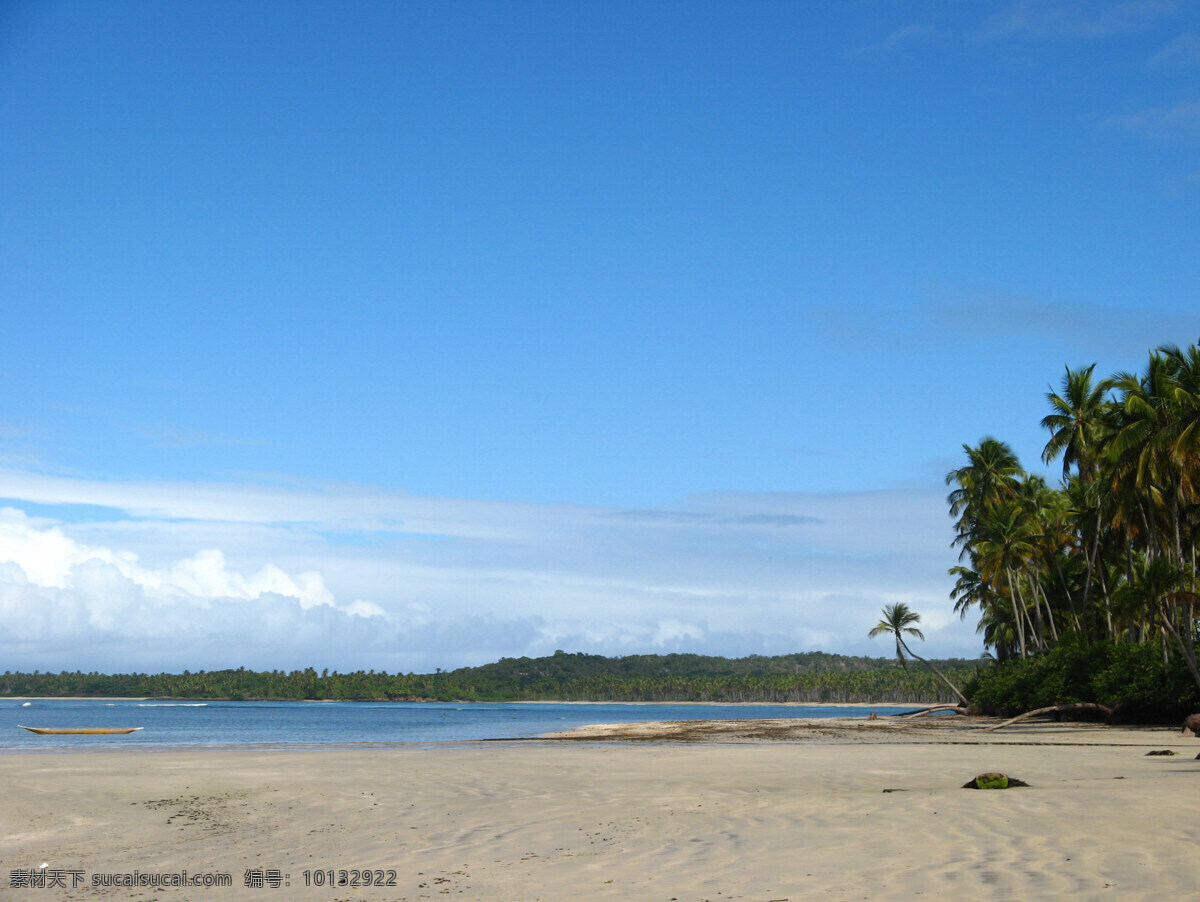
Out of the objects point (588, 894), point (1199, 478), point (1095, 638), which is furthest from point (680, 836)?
point (1095, 638)

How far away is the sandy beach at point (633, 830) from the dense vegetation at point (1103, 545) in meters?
15.9

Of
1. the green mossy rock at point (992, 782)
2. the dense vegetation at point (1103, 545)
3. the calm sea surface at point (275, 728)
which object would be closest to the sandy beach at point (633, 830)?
the green mossy rock at point (992, 782)

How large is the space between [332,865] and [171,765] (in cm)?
1777

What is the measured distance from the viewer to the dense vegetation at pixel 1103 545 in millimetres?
35812

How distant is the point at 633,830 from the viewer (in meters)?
12.2

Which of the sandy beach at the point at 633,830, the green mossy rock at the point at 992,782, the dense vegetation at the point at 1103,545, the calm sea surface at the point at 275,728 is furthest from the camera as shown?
the calm sea surface at the point at 275,728

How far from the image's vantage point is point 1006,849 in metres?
9.65

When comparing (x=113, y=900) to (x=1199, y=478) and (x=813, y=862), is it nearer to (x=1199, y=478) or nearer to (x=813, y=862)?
(x=813, y=862)

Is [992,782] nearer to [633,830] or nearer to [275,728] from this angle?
[633,830]

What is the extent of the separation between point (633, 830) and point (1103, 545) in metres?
45.7

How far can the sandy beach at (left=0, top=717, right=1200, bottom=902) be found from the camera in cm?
880

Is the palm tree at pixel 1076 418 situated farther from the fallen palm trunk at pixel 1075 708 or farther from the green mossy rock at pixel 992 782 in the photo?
the green mossy rock at pixel 992 782

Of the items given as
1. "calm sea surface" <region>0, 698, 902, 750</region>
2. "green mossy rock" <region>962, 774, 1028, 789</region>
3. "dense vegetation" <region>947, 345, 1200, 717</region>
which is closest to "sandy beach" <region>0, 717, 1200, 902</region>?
"green mossy rock" <region>962, 774, 1028, 789</region>

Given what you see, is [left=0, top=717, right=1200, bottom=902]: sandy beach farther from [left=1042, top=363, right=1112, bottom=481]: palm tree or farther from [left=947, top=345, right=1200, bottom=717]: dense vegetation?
[left=1042, top=363, right=1112, bottom=481]: palm tree
